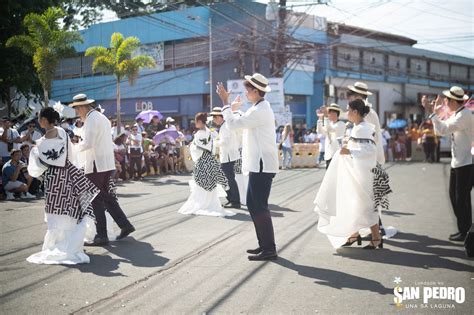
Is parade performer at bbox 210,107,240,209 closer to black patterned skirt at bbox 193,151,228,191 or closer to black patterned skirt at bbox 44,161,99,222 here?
black patterned skirt at bbox 193,151,228,191

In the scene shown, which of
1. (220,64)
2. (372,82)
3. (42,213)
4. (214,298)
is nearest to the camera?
(214,298)

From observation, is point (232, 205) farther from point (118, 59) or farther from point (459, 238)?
point (118, 59)

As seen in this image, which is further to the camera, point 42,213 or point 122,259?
point 42,213

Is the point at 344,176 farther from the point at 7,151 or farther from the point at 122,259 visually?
the point at 7,151

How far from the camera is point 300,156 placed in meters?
25.5

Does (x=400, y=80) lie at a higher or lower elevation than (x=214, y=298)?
higher

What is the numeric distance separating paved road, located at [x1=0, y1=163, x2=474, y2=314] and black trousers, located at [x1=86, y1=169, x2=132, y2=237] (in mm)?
294

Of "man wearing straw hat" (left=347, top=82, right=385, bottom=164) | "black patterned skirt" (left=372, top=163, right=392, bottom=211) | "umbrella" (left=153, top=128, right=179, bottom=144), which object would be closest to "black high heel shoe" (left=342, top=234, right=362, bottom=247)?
"black patterned skirt" (left=372, top=163, right=392, bottom=211)

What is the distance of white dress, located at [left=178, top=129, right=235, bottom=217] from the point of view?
10516 millimetres

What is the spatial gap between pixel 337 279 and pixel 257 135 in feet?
6.72

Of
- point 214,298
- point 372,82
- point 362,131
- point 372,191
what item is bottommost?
point 214,298

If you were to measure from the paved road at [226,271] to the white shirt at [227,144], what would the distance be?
193 centimetres

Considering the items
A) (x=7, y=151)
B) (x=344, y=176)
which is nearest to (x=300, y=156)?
(x=7, y=151)

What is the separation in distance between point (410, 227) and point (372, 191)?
225 cm
